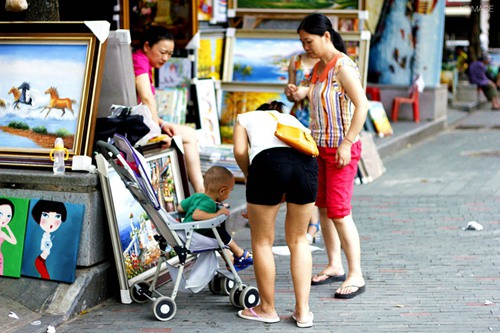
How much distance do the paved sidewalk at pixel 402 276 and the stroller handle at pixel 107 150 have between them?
102 centimetres

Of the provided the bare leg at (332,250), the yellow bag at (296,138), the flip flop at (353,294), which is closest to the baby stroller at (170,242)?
the flip flop at (353,294)

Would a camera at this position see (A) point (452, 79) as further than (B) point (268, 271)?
Yes

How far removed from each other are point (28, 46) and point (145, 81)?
1.05 metres

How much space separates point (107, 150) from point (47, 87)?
0.78 meters

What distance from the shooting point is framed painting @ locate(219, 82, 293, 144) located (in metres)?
10.6

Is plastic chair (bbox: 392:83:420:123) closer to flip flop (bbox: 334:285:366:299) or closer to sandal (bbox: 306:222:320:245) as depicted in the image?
sandal (bbox: 306:222:320:245)

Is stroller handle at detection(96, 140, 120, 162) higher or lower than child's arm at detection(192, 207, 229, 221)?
higher

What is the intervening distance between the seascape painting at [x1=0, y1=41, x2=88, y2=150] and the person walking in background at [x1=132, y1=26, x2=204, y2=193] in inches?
36.0

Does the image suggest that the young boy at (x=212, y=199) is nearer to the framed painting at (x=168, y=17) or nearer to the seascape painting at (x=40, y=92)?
the seascape painting at (x=40, y=92)

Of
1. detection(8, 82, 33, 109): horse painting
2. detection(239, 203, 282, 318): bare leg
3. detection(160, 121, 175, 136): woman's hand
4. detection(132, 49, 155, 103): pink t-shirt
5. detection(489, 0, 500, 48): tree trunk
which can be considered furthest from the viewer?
detection(489, 0, 500, 48): tree trunk

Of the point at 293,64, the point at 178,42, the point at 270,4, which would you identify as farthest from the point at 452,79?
the point at 293,64

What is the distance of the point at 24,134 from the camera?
624cm

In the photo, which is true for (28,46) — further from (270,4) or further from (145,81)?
(270,4)

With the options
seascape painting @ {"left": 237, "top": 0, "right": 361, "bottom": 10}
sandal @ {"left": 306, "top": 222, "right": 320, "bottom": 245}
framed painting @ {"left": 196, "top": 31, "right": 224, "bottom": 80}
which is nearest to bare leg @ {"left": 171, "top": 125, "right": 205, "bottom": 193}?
sandal @ {"left": 306, "top": 222, "right": 320, "bottom": 245}
